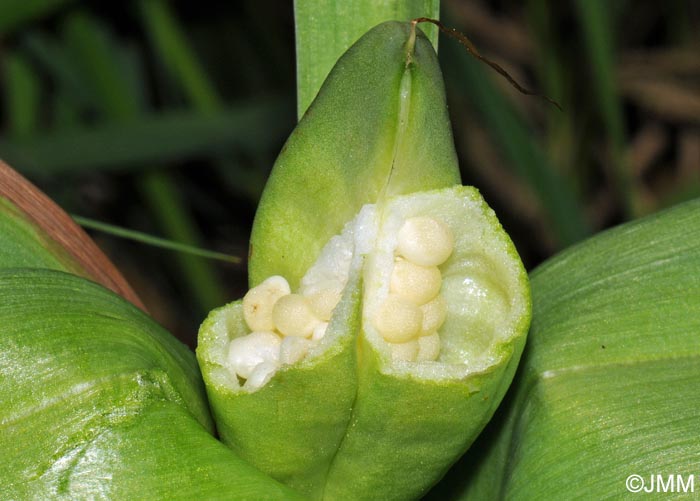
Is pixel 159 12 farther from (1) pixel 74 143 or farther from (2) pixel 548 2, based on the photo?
(2) pixel 548 2

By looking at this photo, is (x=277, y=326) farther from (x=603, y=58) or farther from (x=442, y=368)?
(x=603, y=58)

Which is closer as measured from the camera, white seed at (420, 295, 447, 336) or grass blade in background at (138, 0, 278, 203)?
white seed at (420, 295, 447, 336)

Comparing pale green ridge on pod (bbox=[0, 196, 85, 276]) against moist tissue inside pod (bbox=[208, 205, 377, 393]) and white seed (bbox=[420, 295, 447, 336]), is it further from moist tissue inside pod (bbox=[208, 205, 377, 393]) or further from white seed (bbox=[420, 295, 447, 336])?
white seed (bbox=[420, 295, 447, 336])

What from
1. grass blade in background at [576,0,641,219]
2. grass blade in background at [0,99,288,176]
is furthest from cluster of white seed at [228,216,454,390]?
grass blade in background at [0,99,288,176]

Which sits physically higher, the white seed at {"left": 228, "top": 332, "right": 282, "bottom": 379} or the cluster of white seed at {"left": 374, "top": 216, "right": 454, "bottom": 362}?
the cluster of white seed at {"left": 374, "top": 216, "right": 454, "bottom": 362}

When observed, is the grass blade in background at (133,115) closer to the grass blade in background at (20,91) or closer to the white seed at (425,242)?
the grass blade in background at (20,91)

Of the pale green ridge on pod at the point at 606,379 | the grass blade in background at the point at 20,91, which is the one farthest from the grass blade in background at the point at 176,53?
the pale green ridge on pod at the point at 606,379
